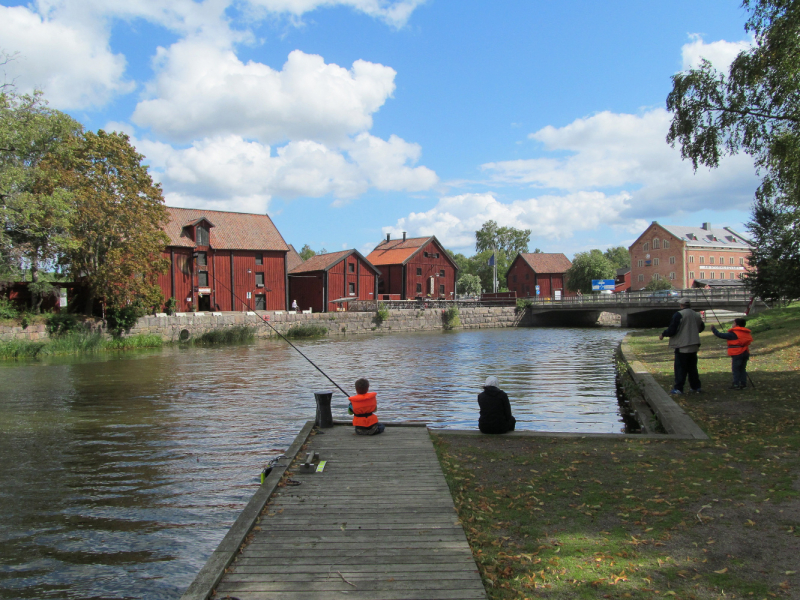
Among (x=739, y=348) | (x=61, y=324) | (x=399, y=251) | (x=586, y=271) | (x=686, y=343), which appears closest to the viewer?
(x=686, y=343)

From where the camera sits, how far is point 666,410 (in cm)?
1001

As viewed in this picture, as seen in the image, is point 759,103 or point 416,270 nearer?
point 759,103

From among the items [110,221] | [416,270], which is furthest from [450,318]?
[110,221]

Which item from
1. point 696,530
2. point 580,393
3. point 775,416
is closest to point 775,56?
point 775,416

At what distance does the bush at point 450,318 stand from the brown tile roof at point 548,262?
109ft

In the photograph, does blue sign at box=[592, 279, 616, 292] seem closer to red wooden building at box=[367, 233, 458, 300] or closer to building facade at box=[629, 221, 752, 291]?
building facade at box=[629, 221, 752, 291]

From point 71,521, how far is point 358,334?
134ft

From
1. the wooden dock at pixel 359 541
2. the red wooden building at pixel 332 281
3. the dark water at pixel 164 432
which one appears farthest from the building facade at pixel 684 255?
the wooden dock at pixel 359 541

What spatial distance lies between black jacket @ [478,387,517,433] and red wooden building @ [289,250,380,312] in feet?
148

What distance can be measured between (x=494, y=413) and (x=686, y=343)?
4.90 meters


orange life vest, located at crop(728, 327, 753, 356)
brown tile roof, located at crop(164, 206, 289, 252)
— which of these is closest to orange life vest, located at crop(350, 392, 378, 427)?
orange life vest, located at crop(728, 327, 753, 356)

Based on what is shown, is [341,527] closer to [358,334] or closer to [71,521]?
[71,521]

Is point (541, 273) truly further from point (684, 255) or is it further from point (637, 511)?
point (637, 511)

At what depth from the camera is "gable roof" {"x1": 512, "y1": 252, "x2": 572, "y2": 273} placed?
286 feet
